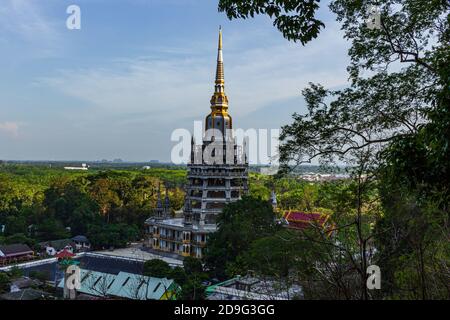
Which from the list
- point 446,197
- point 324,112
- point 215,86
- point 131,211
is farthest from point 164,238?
point 446,197

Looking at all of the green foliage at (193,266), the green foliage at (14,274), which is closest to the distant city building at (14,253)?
the green foliage at (14,274)

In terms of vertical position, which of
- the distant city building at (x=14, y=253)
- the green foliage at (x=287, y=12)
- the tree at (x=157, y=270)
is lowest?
the distant city building at (x=14, y=253)

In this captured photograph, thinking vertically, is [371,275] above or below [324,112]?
below

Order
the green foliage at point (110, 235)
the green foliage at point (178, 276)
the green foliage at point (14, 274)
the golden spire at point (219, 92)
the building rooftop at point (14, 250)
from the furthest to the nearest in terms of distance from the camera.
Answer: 1. the golden spire at point (219, 92)
2. the green foliage at point (110, 235)
3. the building rooftop at point (14, 250)
4. the green foliage at point (14, 274)
5. the green foliage at point (178, 276)

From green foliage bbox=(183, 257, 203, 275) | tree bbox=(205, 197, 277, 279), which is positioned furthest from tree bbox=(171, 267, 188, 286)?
tree bbox=(205, 197, 277, 279)

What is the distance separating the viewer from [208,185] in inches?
1309

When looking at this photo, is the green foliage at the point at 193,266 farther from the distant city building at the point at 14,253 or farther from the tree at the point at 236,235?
the distant city building at the point at 14,253

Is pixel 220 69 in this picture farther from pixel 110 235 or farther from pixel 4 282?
pixel 4 282

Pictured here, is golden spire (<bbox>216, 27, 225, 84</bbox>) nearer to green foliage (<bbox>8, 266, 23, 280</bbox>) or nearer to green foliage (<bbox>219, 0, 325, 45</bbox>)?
green foliage (<bbox>8, 266, 23, 280</bbox>)

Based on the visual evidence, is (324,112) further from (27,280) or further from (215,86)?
(215,86)

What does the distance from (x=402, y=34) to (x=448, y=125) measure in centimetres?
364

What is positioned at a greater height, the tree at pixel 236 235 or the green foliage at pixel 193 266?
the tree at pixel 236 235

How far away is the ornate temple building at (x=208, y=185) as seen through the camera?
31.3m

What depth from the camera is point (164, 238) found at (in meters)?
33.1
